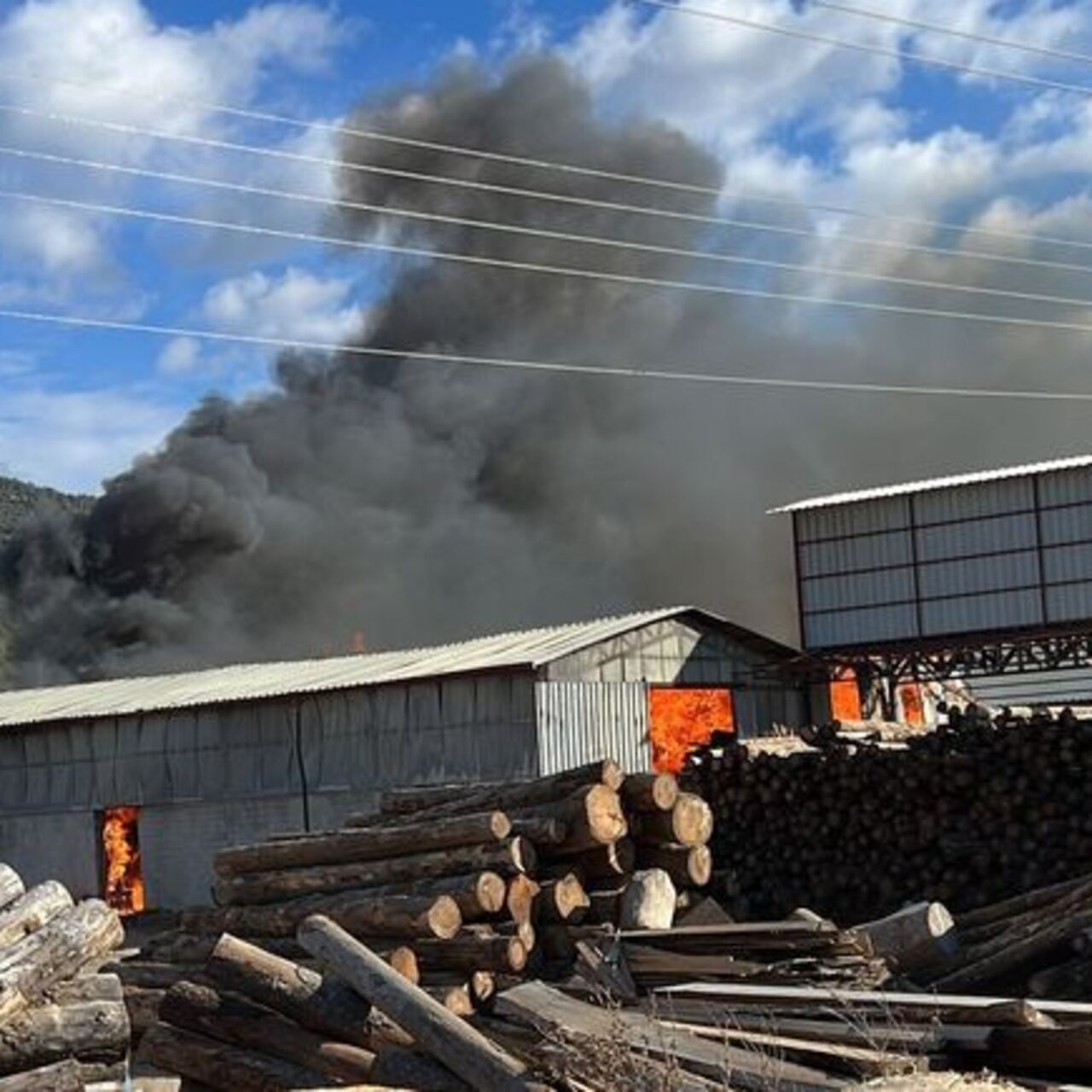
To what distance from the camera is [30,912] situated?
10.4 m

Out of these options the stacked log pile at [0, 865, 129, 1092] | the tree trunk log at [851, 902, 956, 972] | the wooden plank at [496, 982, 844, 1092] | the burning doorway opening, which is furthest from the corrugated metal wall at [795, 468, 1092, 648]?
the stacked log pile at [0, 865, 129, 1092]

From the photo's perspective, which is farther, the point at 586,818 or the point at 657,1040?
the point at 586,818

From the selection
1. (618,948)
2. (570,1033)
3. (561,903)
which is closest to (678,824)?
(561,903)

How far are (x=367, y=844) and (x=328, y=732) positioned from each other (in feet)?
48.8

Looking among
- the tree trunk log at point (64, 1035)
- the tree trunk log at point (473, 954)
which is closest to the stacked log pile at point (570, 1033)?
the tree trunk log at point (473, 954)

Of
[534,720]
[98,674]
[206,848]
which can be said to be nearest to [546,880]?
[534,720]

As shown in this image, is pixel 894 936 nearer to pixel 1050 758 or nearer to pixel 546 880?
pixel 546 880

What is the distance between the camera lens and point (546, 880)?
15242 mm

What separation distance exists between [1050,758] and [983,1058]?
9353 millimetres

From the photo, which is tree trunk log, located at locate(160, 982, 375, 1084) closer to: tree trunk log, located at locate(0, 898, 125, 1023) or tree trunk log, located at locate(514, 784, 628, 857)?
tree trunk log, located at locate(0, 898, 125, 1023)

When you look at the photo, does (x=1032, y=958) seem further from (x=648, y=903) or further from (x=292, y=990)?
(x=292, y=990)

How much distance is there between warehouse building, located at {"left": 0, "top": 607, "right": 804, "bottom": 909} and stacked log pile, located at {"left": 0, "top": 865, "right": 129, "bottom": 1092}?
59.4 feet

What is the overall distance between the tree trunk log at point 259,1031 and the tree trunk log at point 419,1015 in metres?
0.44

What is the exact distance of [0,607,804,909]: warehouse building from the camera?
29.0m
